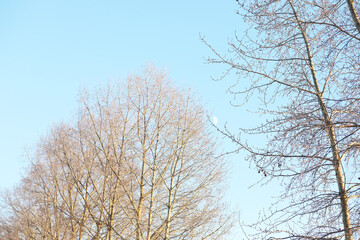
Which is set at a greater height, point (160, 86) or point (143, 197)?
point (160, 86)

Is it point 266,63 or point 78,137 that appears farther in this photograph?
point 78,137

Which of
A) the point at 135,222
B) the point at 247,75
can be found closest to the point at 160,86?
the point at 135,222

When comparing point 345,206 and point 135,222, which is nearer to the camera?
point 345,206

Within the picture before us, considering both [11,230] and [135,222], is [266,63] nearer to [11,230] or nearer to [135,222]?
[135,222]

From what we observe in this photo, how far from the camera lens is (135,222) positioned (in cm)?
797

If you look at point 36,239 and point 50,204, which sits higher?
point 50,204

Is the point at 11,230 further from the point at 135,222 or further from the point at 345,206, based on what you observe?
the point at 345,206

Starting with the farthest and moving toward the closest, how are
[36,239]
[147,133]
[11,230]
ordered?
[11,230], [36,239], [147,133]

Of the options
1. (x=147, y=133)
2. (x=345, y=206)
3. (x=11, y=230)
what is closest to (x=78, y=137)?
(x=147, y=133)

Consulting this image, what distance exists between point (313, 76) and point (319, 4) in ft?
3.09

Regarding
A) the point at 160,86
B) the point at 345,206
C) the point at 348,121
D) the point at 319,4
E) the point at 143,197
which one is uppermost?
the point at 160,86

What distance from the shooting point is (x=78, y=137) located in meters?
9.86

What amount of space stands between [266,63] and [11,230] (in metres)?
12.0

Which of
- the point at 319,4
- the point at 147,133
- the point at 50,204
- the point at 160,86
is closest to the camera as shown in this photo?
the point at 319,4
